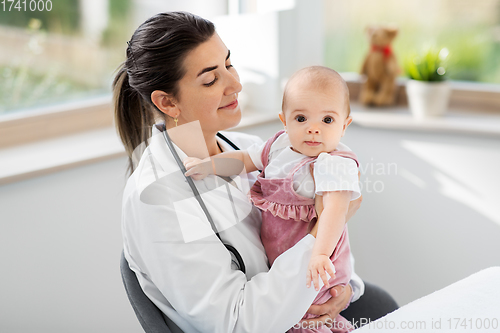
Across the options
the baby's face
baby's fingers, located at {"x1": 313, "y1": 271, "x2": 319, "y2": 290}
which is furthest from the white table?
the baby's face

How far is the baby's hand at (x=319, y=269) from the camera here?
1.03 metres

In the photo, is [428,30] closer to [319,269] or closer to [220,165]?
[220,165]

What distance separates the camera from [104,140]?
200cm

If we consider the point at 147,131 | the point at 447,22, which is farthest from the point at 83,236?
the point at 447,22

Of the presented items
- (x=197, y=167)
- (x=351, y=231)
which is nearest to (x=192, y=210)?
(x=197, y=167)

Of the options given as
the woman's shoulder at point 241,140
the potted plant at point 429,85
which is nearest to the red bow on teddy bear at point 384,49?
the potted plant at point 429,85

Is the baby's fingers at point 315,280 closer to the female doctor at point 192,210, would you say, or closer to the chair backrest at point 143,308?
the female doctor at point 192,210

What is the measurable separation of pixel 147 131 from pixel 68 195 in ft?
1.81

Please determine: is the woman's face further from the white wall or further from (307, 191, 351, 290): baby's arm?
the white wall

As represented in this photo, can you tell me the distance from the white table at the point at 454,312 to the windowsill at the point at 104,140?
1.00 meters

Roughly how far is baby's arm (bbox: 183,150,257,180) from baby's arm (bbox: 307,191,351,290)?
0.30m

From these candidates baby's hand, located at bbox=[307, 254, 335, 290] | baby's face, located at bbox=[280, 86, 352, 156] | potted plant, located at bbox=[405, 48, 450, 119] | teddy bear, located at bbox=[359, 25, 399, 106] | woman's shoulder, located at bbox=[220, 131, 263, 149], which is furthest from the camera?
teddy bear, located at bbox=[359, 25, 399, 106]

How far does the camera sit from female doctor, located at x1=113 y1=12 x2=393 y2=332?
1097 millimetres

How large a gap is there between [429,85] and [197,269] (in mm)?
1525
